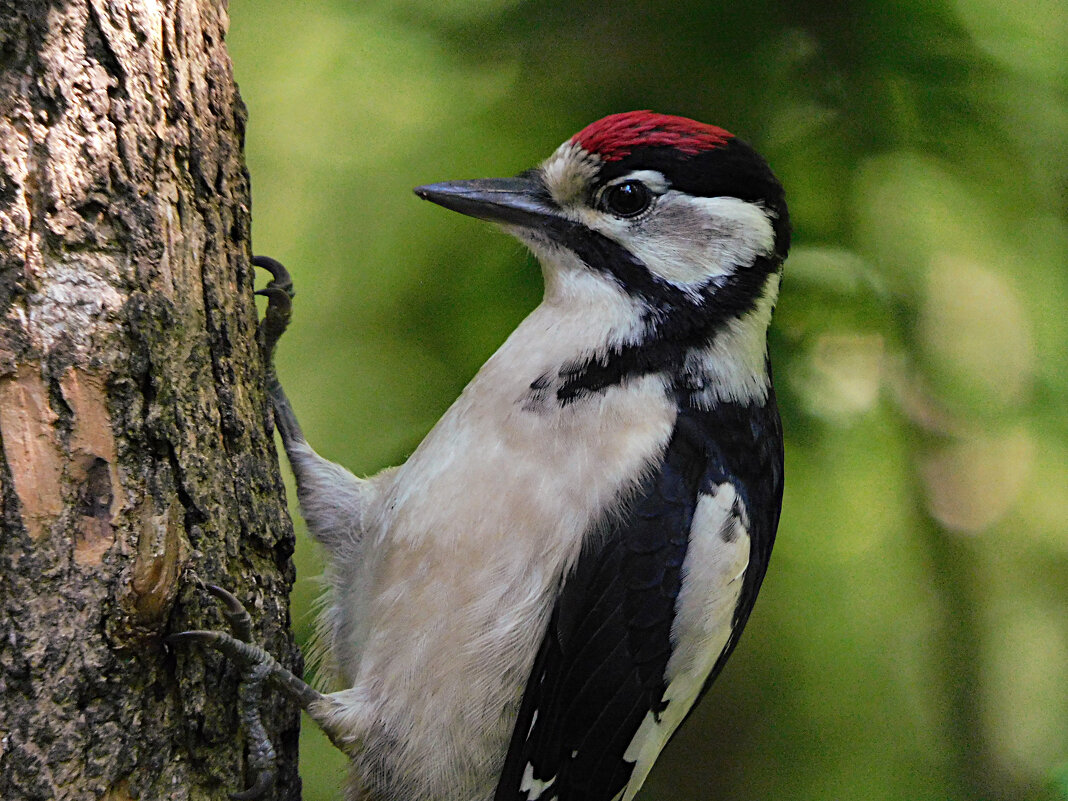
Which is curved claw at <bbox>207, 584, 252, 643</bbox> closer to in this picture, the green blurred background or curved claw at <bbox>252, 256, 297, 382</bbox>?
curved claw at <bbox>252, 256, 297, 382</bbox>

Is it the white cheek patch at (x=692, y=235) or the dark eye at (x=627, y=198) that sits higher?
the dark eye at (x=627, y=198)

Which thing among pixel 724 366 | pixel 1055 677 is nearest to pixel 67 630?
pixel 724 366

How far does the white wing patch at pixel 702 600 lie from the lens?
1.58 metres

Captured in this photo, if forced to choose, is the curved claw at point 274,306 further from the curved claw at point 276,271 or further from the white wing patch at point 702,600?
the white wing patch at point 702,600

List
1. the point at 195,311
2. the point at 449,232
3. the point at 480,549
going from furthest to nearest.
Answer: the point at 449,232 < the point at 480,549 < the point at 195,311

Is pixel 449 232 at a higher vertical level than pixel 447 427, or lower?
higher

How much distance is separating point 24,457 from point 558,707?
2.82ft

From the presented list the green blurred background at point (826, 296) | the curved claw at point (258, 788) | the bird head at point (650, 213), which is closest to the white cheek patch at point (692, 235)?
the bird head at point (650, 213)

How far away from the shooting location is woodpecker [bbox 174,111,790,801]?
4.94ft

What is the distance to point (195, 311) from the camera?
123cm

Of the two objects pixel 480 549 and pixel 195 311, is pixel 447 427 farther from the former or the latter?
pixel 195 311

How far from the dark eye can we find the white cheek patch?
0.02 metres

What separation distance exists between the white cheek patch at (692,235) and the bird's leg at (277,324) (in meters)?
0.54

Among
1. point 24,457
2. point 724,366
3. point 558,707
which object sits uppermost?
point 24,457
